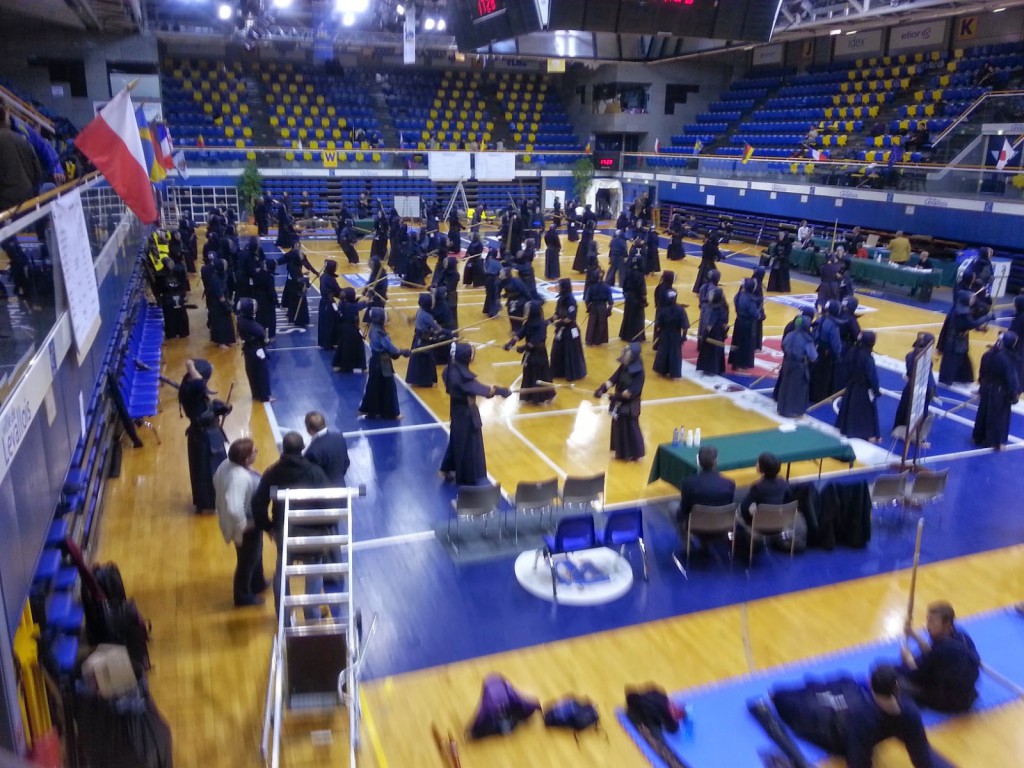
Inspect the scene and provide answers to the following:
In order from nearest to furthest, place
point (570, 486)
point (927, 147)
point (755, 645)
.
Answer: point (755, 645) → point (570, 486) → point (927, 147)

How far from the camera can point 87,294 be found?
7727mm

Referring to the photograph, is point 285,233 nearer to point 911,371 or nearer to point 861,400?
point 861,400

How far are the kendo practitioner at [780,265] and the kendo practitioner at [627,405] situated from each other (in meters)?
12.5

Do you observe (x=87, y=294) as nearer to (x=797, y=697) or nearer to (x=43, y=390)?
(x=43, y=390)

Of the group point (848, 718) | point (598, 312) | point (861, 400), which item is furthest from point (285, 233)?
point (848, 718)

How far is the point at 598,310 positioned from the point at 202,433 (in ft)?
29.2

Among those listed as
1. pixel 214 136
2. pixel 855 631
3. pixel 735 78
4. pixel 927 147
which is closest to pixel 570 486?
pixel 855 631

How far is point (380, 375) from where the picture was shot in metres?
11.7

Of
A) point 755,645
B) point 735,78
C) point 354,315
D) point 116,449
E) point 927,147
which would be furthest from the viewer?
point 735,78

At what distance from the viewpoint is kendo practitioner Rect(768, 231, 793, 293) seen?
21.3 meters

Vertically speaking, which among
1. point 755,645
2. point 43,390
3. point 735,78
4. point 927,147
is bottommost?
point 755,645

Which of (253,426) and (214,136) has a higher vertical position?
(214,136)

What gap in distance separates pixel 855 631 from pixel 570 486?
2.89 m

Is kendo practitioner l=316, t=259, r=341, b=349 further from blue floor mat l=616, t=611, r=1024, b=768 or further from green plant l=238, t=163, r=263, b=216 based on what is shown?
green plant l=238, t=163, r=263, b=216
